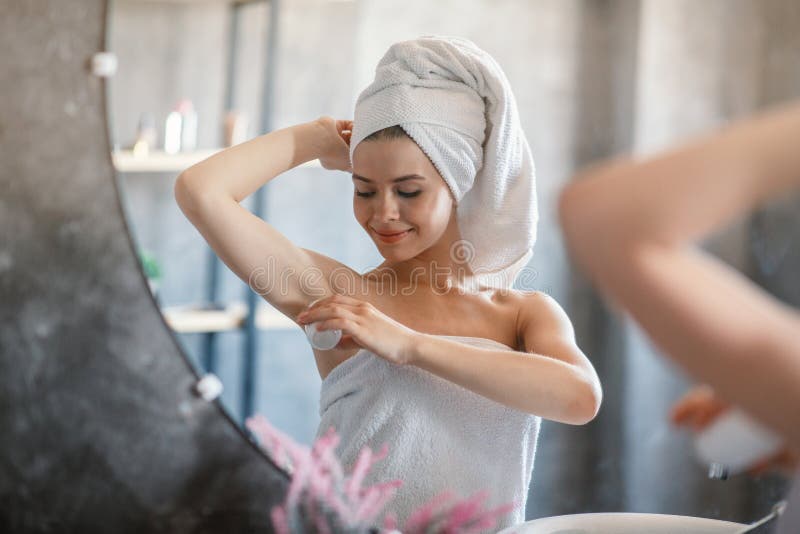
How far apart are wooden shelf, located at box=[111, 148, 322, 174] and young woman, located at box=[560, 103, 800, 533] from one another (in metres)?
0.32

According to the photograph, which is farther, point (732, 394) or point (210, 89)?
point (210, 89)

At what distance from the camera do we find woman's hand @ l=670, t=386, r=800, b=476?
42 cm

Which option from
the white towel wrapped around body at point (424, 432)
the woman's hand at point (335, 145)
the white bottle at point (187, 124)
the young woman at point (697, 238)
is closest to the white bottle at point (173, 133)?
the white bottle at point (187, 124)

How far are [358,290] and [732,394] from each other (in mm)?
348

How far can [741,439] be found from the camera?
42 centimetres

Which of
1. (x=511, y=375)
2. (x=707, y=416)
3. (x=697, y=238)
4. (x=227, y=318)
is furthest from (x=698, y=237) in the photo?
(x=227, y=318)

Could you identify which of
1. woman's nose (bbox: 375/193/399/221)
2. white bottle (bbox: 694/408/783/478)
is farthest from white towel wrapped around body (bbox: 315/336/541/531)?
white bottle (bbox: 694/408/783/478)

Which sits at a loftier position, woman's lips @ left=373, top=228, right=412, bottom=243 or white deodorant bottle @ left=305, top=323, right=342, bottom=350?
woman's lips @ left=373, top=228, right=412, bottom=243

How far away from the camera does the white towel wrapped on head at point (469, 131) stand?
62 centimetres

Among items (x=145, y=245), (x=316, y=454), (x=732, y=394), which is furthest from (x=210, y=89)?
(x=732, y=394)

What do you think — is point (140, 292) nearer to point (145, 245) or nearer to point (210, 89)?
point (145, 245)

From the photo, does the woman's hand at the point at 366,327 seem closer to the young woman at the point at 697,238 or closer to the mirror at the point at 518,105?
the mirror at the point at 518,105

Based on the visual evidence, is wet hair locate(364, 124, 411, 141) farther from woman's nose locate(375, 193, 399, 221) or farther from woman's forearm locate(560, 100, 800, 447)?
woman's forearm locate(560, 100, 800, 447)

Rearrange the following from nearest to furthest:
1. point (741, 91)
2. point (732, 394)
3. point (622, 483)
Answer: point (732, 394), point (741, 91), point (622, 483)
